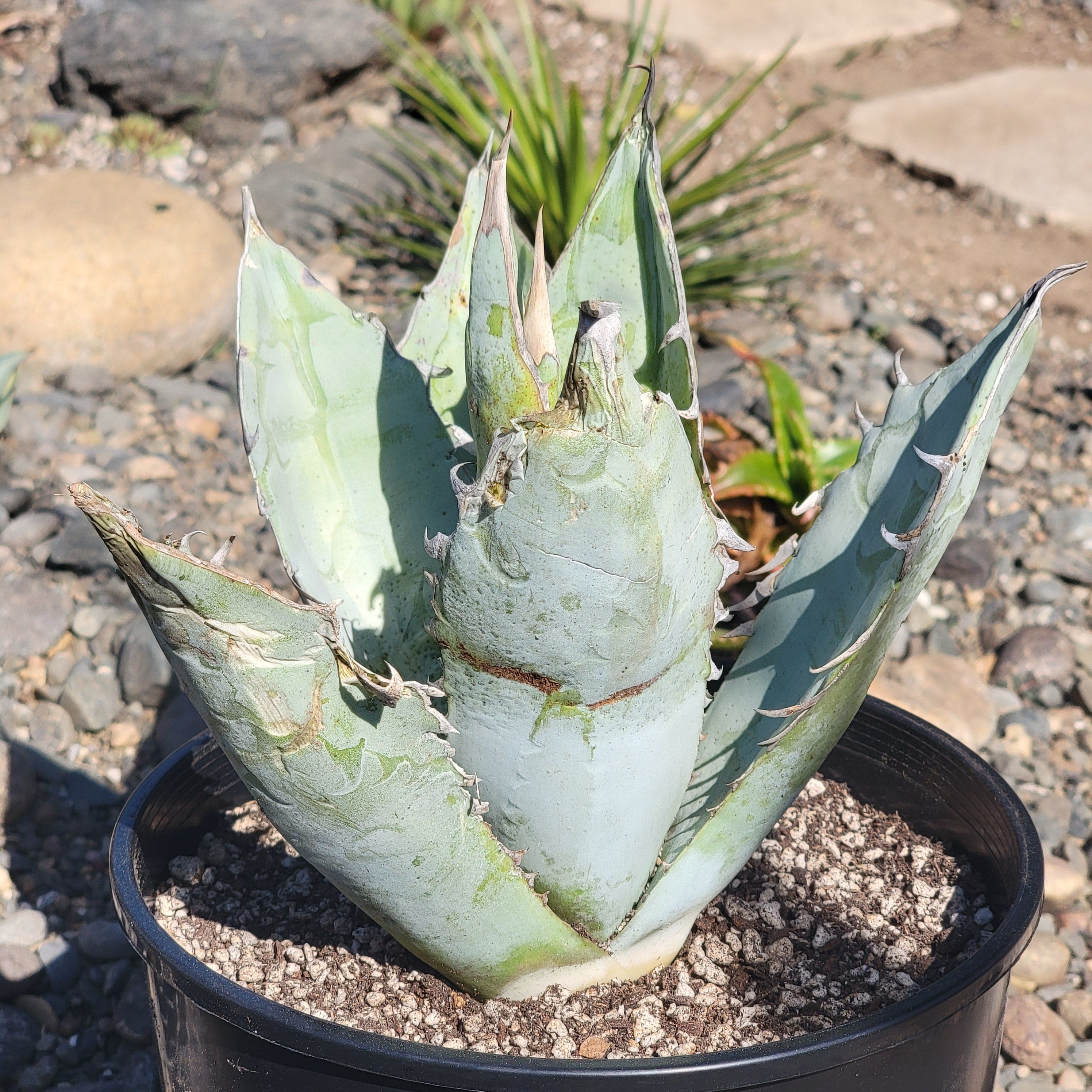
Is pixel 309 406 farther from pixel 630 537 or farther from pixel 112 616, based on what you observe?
pixel 112 616

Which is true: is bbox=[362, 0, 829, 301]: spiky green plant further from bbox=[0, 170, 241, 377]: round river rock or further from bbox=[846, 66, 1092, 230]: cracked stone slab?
bbox=[0, 170, 241, 377]: round river rock

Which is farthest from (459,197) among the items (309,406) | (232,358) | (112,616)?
(309,406)

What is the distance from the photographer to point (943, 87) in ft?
15.3

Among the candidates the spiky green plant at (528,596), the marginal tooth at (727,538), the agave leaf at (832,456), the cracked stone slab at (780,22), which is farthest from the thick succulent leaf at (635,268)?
the cracked stone slab at (780,22)

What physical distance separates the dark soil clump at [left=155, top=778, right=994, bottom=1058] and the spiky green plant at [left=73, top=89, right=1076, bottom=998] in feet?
0.15

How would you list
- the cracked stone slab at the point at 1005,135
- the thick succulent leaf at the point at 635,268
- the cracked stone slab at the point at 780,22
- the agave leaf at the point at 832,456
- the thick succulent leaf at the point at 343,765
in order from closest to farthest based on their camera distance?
the thick succulent leaf at the point at 343,765, the thick succulent leaf at the point at 635,268, the agave leaf at the point at 832,456, the cracked stone slab at the point at 1005,135, the cracked stone slab at the point at 780,22

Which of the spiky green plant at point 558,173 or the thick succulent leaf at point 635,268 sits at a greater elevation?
the thick succulent leaf at point 635,268

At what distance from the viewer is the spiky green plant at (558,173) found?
344cm

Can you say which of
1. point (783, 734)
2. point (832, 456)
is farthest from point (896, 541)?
point (832, 456)

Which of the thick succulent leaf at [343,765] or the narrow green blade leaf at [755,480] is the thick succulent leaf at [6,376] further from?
the narrow green blade leaf at [755,480]

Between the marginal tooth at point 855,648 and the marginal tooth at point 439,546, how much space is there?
0.29 meters

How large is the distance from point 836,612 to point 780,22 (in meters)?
4.58

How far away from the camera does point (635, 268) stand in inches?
42.0

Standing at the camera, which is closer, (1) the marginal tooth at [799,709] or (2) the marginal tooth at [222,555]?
(2) the marginal tooth at [222,555]
